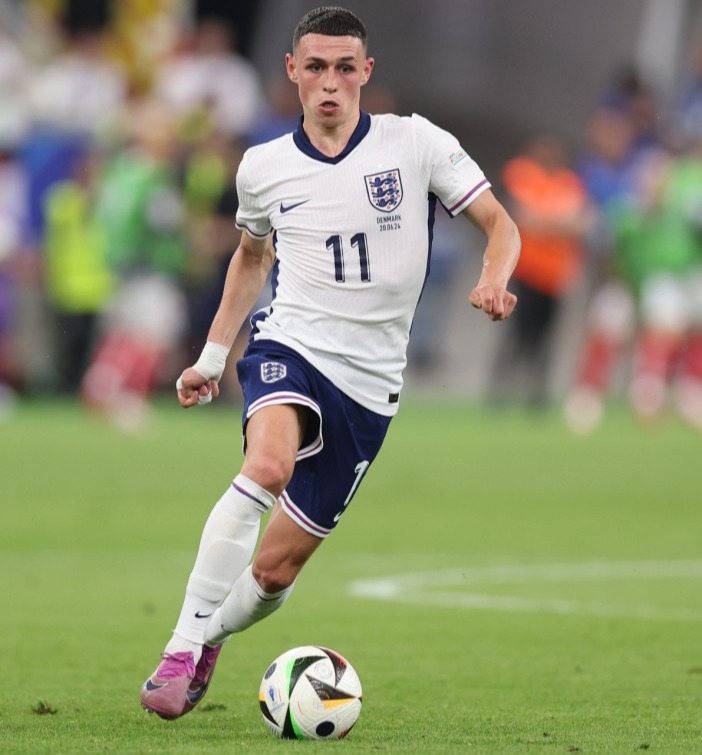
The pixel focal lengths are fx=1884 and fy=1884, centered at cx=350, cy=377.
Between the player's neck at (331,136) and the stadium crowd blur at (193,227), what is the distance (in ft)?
42.5

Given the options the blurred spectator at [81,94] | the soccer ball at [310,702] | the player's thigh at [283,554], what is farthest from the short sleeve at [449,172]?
the blurred spectator at [81,94]

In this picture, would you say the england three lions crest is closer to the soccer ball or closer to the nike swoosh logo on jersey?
the nike swoosh logo on jersey

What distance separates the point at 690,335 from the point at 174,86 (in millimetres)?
7228

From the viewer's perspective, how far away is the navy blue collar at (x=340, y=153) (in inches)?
259

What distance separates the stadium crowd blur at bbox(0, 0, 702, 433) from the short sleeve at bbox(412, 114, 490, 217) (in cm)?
1302

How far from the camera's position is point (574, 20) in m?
25.4

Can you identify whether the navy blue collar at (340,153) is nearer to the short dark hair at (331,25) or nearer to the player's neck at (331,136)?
the player's neck at (331,136)

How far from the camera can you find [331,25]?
6504 mm

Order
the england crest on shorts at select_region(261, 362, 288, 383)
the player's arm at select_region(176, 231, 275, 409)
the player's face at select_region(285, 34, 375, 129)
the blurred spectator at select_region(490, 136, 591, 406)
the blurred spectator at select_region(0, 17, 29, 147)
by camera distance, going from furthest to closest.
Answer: the blurred spectator at select_region(0, 17, 29, 147) → the blurred spectator at select_region(490, 136, 591, 406) → the player's arm at select_region(176, 231, 275, 409) → the player's face at select_region(285, 34, 375, 129) → the england crest on shorts at select_region(261, 362, 288, 383)

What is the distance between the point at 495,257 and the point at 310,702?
A: 1.63m

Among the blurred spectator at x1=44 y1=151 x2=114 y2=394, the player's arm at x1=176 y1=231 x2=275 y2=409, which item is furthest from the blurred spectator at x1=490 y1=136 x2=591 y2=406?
the player's arm at x1=176 y1=231 x2=275 y2=409

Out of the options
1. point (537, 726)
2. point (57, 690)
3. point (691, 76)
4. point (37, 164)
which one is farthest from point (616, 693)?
point (691, 76)

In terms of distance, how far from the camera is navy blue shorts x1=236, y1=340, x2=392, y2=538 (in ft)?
21.0

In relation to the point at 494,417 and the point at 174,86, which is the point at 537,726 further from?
the point at 174,86
